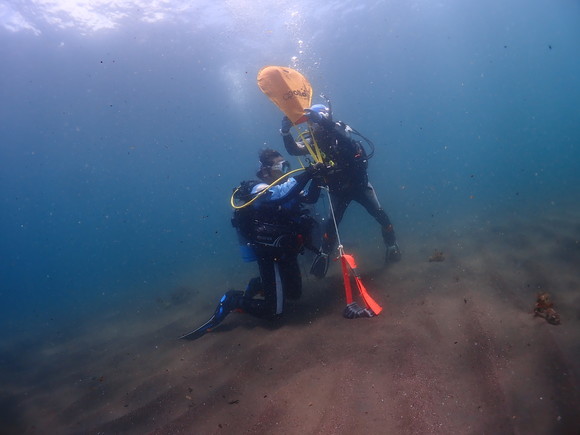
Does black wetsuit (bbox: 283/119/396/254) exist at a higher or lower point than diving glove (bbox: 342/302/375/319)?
higher

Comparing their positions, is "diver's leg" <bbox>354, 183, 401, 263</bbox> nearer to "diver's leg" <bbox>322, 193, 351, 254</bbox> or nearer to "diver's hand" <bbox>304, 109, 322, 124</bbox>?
"diver's leg" <bbox>322, 193, 351, 254</bbox>

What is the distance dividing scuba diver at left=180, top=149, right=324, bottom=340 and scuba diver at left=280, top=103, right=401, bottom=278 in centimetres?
63

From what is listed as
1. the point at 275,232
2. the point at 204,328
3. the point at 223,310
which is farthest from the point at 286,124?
the point at 204,328

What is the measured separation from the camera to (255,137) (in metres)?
99.2

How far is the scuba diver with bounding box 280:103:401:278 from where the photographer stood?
6.22 meters

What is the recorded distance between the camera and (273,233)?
5723mm

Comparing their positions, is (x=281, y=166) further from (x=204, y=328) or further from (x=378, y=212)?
(x=204, y=328)

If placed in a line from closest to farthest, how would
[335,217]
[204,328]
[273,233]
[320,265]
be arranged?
[273,233]
[204,328]
[320,265]
[335,217]

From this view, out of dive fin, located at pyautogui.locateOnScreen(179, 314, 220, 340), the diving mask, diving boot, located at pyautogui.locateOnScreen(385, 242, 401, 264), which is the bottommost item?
diving boot, located at pyautogui.locateOnScreen(385, 242, 401, 264)

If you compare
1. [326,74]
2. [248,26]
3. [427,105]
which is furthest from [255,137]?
[427,105]

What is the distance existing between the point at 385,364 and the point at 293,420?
1.26m

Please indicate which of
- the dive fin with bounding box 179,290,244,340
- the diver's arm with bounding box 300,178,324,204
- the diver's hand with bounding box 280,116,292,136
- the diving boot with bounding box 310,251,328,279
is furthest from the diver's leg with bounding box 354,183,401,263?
the dive fin with bounding box 179,290,244,340

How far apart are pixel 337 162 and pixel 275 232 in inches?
91.4

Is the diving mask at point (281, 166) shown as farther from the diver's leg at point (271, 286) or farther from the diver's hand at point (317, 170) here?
the diver's leg at point (271, 286)
